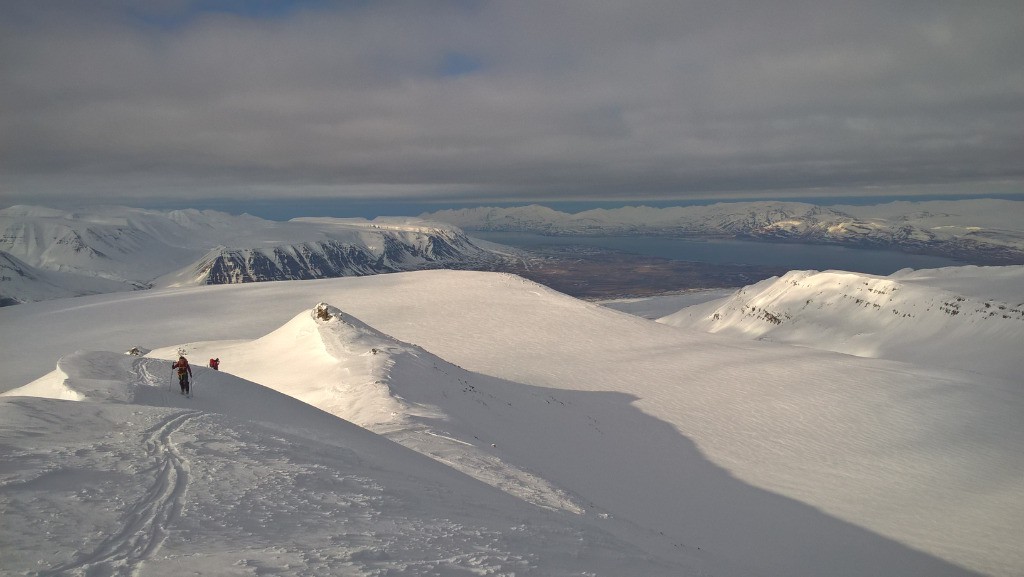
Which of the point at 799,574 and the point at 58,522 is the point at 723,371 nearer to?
the point at 799,574

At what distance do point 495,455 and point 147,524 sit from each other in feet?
34.1

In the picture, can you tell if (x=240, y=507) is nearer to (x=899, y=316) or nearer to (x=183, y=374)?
(x=183, y=374)

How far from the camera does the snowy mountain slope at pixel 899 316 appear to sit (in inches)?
1927

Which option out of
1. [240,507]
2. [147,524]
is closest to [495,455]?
[240,507]

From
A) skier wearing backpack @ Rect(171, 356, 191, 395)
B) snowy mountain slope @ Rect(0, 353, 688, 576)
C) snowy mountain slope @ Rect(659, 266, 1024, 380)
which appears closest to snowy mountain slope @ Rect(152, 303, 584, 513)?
snowy mountain slope @ Rect(0, 353, 688, 576)

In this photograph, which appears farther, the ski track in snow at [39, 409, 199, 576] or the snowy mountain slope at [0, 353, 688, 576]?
the snowy mountain slope at [0, 353, 688, 576]

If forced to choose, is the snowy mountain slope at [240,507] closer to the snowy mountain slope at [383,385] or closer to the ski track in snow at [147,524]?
the ski track in snow at [147,524]

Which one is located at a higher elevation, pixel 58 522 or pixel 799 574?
pixel 58 522

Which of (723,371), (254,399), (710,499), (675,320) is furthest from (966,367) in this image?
(254,399)

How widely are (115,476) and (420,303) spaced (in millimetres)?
45901

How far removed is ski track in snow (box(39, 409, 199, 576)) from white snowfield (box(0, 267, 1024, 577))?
38 mm

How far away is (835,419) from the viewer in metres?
26.2

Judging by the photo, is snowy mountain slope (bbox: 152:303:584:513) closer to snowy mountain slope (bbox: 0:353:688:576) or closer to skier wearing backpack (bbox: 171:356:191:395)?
snowy mountain slope (bbox: 0:353:688:576)

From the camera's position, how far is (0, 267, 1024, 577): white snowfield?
6.61 m
